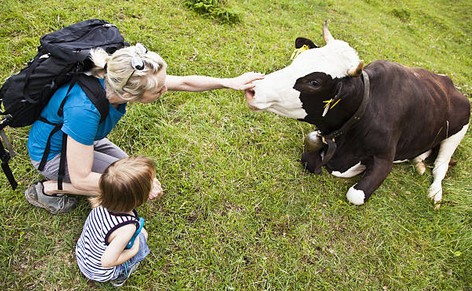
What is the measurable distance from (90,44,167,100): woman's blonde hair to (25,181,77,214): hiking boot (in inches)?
45.0

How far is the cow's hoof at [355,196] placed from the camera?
142 inches

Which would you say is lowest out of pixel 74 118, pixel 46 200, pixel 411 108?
pixel 46 200

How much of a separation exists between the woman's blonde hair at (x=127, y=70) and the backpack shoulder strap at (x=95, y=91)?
0.07 m

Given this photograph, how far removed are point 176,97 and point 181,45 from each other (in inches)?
39.7

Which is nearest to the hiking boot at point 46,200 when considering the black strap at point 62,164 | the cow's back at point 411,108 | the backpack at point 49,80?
the black strap at point 62,164

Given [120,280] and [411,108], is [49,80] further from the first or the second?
[411,108]

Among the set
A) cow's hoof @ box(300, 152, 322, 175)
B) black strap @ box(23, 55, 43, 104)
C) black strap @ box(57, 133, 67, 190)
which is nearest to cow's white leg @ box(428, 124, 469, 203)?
cow's hoof @ box(300, 152, 322, 175)

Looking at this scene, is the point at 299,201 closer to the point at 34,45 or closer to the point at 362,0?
the point at 34,45

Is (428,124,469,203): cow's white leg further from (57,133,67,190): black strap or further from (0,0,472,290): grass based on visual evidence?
(57,133,67,190): black strap

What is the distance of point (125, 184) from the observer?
88.6 inches

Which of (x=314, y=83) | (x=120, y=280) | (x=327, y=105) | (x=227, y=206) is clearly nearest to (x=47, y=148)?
(x=120, y=280)

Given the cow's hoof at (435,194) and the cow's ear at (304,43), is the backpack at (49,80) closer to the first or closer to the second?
the cow's ear at (304,43)

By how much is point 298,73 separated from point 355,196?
4.52ft

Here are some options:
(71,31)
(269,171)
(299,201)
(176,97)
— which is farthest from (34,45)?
(299,201)
